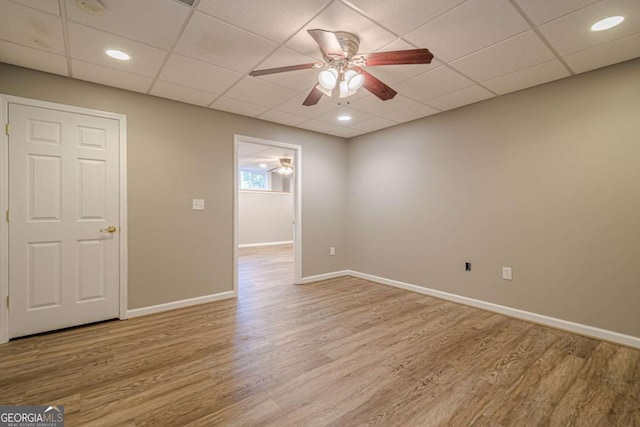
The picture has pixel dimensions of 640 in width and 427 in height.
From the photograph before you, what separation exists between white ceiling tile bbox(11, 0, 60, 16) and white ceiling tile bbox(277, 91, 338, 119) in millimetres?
1986

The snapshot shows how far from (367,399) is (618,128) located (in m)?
3.14

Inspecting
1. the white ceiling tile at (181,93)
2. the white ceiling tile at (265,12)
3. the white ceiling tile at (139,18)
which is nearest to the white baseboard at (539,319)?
the white ceiling tile at (265,12)

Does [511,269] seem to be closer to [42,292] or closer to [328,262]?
[328,262]

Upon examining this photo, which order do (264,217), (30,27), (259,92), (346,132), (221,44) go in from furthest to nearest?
(264,217)
(346,132)
(259,92)
(221,44)
(30,27)

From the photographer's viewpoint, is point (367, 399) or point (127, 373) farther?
point (127, 373)

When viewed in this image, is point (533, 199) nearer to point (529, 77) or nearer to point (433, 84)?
point (529, 77)

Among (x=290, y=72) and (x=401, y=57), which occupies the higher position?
(x=290, y=72)

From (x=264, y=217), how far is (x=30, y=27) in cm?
728

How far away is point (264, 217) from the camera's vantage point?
9.12 metres

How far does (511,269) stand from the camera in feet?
10.4

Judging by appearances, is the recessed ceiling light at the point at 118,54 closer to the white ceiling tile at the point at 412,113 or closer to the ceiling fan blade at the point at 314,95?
the ceiling fan blade at the point at 314,95

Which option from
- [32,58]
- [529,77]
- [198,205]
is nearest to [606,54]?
[529,77]

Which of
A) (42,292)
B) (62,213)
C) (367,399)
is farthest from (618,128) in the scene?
(42,292)

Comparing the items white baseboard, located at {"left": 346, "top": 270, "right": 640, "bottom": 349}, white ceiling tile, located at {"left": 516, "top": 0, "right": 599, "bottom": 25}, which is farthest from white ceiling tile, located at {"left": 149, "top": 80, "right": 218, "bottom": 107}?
white baseboard, located at {"left": 346, "top": 270, "right": 640, "bottom": 349}
